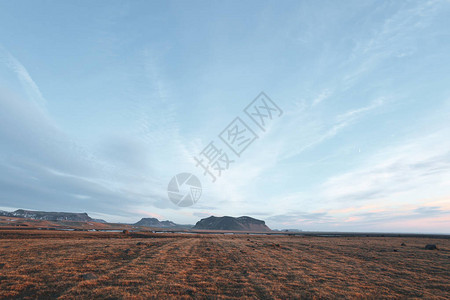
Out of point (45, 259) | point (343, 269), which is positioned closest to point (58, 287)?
point (45, 259)

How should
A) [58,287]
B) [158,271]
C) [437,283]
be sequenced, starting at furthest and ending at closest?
[158,271]
[437,283]
[58,287]

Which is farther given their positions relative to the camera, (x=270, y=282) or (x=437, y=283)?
(x=437, y=283)

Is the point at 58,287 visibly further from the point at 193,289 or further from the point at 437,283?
the point at 437,283

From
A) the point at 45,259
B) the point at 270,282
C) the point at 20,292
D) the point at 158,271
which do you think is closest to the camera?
the point at 20,292

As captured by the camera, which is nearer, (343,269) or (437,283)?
(437,283)

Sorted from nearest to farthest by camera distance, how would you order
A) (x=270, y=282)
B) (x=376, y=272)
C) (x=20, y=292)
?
(x=20, y=292) < (x=270, y=282) < (x=376, y=272)

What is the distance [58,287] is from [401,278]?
999 inches

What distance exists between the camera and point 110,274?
53.3 feet

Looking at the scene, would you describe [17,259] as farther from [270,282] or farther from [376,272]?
[376,272]

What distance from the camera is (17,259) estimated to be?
21.2 meters

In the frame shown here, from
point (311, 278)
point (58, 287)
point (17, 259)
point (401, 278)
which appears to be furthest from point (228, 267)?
point (17, 259)

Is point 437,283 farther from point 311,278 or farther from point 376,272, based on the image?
point 311,278

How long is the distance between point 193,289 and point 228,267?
25.0 feet

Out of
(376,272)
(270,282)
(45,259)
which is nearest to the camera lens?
(270,282)
